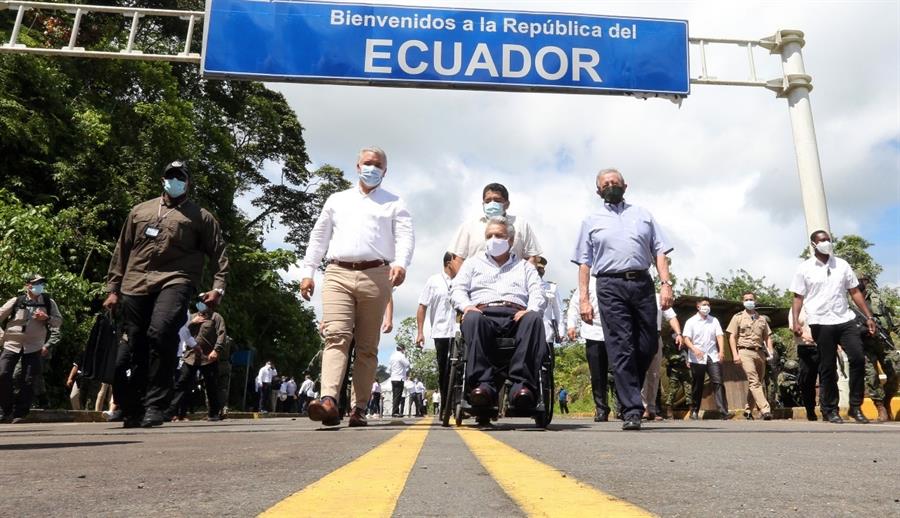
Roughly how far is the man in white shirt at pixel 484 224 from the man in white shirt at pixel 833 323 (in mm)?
3365

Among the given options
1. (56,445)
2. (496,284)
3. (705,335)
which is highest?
(705,335)

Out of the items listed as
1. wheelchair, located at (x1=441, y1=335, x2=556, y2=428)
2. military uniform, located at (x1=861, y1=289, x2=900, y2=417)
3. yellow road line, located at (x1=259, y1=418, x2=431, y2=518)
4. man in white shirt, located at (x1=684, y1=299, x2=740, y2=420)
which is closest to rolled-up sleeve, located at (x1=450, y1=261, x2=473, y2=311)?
wheelchair, located at (x1=441, y1=335, x2=556, y2=428)

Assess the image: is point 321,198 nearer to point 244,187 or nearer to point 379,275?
point 244,187

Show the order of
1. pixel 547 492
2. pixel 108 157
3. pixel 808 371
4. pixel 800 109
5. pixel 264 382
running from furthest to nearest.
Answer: pixel 264 382 < pixel 108 157 < pixel 800 109 < pixel 808 371 < pixel 547 492

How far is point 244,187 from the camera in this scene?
34281mm

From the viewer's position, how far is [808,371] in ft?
32.6

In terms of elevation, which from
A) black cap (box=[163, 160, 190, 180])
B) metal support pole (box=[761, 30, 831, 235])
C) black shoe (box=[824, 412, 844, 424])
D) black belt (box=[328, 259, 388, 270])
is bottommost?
black shoe (box=[824, 412, 844, 424])

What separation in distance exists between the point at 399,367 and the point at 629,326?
15.1 meters

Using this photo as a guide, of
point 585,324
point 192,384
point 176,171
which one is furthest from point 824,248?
point 192,384

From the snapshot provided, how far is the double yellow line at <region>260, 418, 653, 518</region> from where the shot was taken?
1803mm

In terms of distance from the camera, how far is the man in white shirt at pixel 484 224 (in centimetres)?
735

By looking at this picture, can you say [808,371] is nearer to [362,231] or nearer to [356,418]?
[356,418]

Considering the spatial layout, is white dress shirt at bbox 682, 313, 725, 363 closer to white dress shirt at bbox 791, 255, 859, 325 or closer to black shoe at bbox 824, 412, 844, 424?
white dress shirt at bbox 791, 255, 859, 325

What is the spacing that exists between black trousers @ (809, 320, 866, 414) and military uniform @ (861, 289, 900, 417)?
1.43 meters
